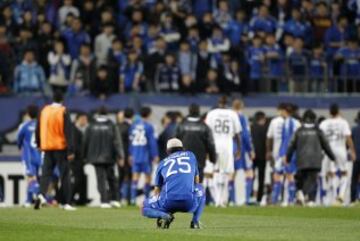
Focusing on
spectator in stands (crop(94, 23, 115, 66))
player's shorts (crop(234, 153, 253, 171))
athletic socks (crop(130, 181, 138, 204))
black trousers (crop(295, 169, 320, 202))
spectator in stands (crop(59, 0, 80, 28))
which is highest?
spectator in stands (crop(59, 0, 80, 28))

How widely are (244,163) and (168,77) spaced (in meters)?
3.84

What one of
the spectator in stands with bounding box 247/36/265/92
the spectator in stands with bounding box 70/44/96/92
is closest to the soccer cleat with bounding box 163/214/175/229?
the spectator in stands with bounding box 70/44/96/92

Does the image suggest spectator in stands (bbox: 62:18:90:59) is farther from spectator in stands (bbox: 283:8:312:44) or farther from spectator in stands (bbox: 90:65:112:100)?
spectator in stands (bbox: 283:8:312:44)

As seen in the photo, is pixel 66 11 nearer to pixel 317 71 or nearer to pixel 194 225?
pixel 317 71

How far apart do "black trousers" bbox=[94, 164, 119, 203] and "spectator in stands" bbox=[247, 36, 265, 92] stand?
20.8 feet

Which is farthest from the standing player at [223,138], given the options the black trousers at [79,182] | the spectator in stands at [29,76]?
the spectator in stands at [29,76]

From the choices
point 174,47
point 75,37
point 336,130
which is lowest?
point 336,130

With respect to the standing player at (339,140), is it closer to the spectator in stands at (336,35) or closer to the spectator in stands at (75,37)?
the spectator in stands at (336,35)

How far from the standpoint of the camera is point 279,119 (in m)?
34.1

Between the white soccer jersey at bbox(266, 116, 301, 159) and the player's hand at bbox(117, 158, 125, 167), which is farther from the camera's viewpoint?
the white soccer jersey at bbox(266, 116, 301, 159)

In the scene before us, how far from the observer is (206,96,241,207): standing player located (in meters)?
32.3

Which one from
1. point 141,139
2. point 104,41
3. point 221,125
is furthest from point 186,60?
point 221,125

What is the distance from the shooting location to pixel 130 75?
120ft

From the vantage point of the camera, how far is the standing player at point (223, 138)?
106 ft
